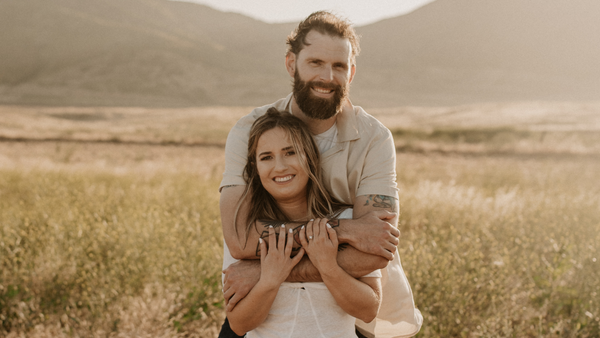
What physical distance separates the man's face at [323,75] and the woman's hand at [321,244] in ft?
3.03

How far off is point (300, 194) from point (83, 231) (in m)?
2.95

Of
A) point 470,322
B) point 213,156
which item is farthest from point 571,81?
point 470,322

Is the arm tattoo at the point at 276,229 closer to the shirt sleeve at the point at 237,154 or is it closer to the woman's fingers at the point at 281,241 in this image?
the woman's fingers at the point at 281,241

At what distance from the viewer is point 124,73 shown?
104125mm

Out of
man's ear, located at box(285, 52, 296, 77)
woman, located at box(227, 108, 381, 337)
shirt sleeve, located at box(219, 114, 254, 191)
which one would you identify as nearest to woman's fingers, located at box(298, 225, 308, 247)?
woman, located at box(227, 108, 381, 337)

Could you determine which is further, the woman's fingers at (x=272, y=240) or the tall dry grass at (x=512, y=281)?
the tall dry grass at (x=512, y=281)

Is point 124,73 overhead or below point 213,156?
overhead

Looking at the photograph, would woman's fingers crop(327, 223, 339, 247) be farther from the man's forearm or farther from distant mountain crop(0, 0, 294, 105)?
distant mountain crop(0, 0, 294, 105)

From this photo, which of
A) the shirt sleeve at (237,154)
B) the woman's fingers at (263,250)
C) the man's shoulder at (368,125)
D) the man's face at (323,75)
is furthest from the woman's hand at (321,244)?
the man's face at (323,75)

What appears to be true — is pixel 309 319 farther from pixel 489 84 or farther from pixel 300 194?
pixel 489 84

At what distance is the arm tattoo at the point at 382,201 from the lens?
2.79 m

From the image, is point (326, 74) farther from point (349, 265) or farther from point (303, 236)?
point (349, 265)

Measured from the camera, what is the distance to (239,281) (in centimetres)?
260

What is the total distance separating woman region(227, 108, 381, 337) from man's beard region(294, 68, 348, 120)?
25cm
